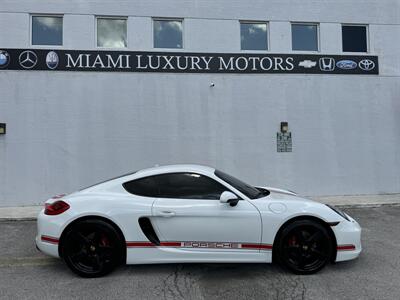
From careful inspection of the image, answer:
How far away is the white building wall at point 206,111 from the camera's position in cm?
982

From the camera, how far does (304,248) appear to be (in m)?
4.55

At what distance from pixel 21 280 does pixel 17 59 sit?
282 inches

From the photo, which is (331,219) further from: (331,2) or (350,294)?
(331,2)

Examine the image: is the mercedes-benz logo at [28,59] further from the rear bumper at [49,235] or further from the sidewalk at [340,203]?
the rear bumper at [49,235]

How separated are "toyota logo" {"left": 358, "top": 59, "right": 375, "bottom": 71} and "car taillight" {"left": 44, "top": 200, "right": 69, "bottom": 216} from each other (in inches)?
377

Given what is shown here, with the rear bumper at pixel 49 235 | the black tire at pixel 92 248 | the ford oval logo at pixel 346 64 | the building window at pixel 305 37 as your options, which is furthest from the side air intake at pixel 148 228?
the ford oval logo at pixel 346 64

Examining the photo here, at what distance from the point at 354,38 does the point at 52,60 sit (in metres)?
8.80

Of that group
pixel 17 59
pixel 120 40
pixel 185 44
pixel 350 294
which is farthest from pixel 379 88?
pixel 17 59

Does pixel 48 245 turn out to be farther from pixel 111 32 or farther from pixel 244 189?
pixel 111 32

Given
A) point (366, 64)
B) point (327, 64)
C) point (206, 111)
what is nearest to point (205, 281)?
point (206, 111)

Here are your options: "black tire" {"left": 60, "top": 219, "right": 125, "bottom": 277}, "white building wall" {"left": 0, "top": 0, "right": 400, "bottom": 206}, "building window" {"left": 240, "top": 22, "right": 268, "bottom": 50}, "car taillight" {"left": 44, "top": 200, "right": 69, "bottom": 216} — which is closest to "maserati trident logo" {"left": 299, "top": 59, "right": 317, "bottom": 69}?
"white building wall" {"left": 0, "top": 0, "right": 400, "bottom": 206}

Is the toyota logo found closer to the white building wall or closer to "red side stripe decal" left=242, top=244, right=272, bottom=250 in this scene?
the white building wall

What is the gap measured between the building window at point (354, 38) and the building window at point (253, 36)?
244 cm

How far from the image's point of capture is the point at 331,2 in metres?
11.0
